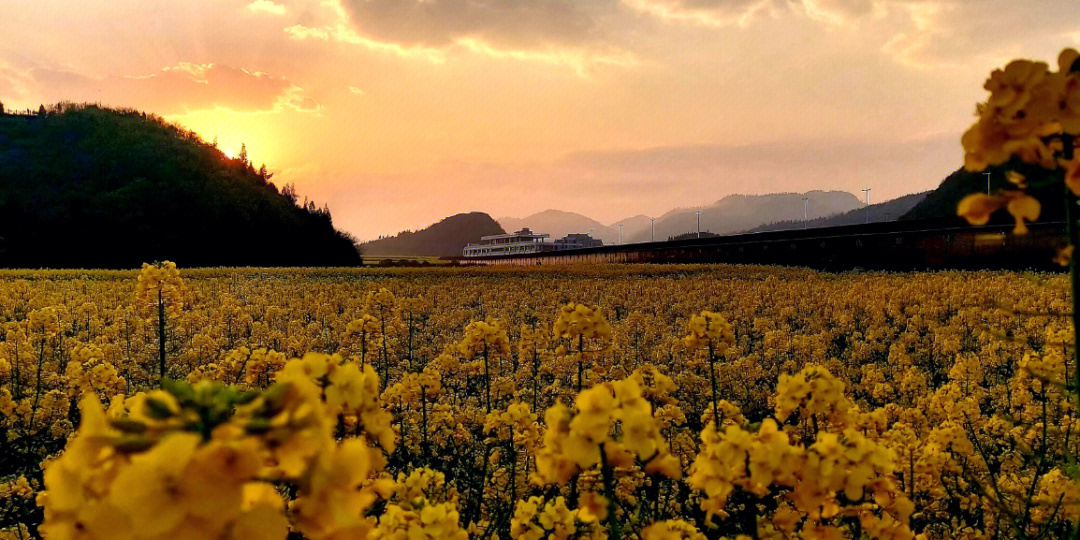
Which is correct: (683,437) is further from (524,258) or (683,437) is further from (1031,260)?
(524,258)

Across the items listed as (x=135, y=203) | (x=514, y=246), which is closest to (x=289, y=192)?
(x=135, y=203)

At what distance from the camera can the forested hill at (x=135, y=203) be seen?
5156 cm

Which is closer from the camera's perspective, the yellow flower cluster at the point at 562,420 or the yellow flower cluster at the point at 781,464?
the yellow flower cluster at the point at 562,420

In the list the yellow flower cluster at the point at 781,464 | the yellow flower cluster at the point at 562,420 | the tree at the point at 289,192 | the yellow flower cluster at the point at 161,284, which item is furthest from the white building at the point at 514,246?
the yellow flower cluster at the point at 781,464

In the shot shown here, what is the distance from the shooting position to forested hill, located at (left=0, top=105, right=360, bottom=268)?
169ft

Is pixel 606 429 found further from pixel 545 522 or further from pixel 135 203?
pixel 135 203

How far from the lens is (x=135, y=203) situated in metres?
58.2

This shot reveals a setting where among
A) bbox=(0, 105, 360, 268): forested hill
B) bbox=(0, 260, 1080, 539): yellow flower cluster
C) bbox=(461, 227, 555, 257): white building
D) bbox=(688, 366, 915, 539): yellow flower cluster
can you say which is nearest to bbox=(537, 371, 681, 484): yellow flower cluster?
bbox=(0, 260, 1080, 539): yellow flower cluster

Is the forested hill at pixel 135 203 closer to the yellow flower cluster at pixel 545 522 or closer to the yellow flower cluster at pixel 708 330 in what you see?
the yellow flower cluster at pixel 708 330

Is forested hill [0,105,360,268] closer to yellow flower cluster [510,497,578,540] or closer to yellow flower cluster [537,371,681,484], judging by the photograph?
yellow flower cluster [510,497,578,540]

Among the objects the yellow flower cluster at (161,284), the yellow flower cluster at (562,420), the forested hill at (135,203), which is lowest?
the yellow flower cluster at (562,420)

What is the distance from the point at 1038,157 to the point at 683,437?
13.4 feet

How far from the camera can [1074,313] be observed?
169 centimetres

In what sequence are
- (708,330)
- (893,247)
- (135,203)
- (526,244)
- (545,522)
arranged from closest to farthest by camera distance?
(545,522)
(708,330)
(893,247)
(135,203)
(526,244)
